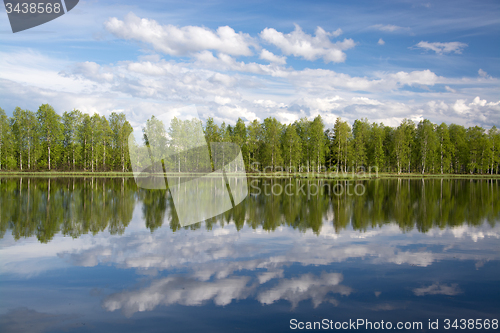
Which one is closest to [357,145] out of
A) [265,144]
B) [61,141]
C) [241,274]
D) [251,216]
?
[265,144]

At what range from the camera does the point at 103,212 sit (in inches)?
673

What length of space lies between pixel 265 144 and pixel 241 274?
6620 cm

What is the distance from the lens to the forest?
66.9 m

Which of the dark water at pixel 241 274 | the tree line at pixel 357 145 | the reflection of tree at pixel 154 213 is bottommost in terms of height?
the dark water at pixel 241 274

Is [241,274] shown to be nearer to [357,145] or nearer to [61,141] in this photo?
[357,145]

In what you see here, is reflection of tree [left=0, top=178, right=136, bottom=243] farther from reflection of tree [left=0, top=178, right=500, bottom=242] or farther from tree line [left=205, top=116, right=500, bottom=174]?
tree line [left=205, top=116, right=500, bottom=174]

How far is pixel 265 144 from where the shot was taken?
73.6m

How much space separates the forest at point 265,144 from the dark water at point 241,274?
1961 inches

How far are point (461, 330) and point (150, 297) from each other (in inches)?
217

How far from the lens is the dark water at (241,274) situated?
19.3 ft

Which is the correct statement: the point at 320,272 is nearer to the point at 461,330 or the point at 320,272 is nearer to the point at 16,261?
the point at 461,330

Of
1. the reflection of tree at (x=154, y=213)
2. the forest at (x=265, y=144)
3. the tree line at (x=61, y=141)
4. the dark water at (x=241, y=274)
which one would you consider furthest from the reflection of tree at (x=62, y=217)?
the tree line at (x=61, y=141)

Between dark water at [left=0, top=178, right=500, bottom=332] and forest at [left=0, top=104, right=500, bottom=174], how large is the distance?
4981 centimetres

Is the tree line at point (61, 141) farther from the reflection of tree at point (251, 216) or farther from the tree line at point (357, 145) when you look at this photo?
the reflection of tree at point (251, 216)
